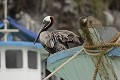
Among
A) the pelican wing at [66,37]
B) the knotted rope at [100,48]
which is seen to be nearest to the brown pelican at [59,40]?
the pelican wing at [66,37]

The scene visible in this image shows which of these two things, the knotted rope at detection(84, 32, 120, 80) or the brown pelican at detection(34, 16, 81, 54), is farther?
the brown pelican at detection(34, 16, 81, 54)

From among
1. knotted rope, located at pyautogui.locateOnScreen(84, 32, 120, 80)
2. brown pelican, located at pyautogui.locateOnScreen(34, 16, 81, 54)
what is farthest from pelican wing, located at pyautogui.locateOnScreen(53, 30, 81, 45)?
knotted rope, located at pyautogui.locateOnScreen(84, 32, 120, 80)

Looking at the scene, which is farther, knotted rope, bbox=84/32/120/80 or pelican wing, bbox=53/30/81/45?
pelican wing, bbox=53/30/81/45

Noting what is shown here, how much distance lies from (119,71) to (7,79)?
17.2 feet

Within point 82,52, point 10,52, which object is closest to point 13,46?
point 10,52

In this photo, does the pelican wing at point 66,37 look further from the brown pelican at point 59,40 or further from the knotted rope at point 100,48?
the knotted rope at point 100,48

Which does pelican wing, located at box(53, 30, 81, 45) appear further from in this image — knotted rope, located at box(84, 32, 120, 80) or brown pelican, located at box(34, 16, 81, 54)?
knotted rope, located at box(84, 32, 120, 80)

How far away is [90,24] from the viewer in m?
6.71

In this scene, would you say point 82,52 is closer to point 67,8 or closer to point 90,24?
point 90,24

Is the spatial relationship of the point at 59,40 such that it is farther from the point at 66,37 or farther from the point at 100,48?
the point at 100,48

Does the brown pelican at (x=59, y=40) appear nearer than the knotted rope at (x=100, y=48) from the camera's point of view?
No

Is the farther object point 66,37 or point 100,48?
point 66,37

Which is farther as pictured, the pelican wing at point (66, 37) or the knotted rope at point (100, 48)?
the pelican wing at point (66, 37)

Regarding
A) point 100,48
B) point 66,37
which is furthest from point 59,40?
point 100,48
